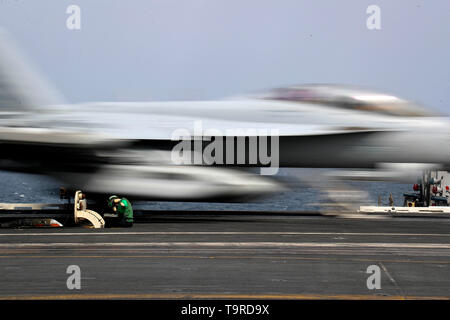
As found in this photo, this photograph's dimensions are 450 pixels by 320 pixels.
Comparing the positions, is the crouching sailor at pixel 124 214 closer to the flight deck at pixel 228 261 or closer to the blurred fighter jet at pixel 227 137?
the flight deck at pixel 228 261

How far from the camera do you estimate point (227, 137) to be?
69.1ft

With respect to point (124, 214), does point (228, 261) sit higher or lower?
lower

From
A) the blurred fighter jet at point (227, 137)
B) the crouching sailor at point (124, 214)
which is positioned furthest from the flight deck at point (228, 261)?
the blurred fighter jet at point (227, 137)

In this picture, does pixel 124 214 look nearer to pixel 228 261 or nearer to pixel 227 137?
pixel 227 137

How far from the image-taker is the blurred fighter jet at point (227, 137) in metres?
20.4

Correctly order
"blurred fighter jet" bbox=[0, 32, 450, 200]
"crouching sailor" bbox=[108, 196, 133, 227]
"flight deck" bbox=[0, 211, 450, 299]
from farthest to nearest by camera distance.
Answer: "blurred fighter jet" bbox=[0, 32, 450, 200], "crouching sailor" bbox=[108, 196, 133, 227], "flight deck" bbox=[0, 211, 450, 299]

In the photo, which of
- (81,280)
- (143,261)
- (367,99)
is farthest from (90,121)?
(81,280)

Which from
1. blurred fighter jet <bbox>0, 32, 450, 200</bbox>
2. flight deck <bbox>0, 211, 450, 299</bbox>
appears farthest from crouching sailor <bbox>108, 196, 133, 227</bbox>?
blurred fighter jet <bbox>0, 32, 450, 200</bbox>

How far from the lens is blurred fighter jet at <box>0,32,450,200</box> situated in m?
20.4

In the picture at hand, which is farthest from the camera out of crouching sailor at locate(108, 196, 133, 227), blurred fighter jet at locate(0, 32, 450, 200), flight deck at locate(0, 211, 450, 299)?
blurred fighter jet at locate(0, 32, 450, 200)

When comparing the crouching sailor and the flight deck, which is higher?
the crouching sailor

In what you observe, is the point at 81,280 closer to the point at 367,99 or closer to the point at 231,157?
the point at 231,157

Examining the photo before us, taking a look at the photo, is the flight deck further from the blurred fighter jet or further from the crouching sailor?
the blurred fighter jet

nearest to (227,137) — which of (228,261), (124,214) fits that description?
(124,214)
